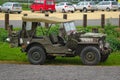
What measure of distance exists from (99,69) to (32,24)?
3604 mm

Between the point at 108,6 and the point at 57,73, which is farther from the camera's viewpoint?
the point at 108,6

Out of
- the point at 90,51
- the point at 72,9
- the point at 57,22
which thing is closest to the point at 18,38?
the point at 57,22

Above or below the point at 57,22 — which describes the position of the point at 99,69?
below

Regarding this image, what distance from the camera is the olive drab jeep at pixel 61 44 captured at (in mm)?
15812

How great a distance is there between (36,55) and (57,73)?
9.66ft

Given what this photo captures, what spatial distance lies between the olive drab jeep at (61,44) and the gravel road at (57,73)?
106 cm

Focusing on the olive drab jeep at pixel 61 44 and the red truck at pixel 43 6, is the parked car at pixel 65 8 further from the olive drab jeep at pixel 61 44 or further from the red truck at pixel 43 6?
the olive drab jeep at pixel 61 44

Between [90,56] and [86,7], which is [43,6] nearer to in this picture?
[86,7]

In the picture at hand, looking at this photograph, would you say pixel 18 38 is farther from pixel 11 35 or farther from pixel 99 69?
pixel 99 69

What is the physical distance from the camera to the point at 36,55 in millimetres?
16062

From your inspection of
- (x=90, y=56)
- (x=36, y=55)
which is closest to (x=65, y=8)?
(x=36, y=55)

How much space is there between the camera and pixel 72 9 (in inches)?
2542

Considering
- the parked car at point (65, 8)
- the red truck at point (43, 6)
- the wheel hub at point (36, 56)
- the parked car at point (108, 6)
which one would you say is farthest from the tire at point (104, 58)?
the parked car at point (108, 6)

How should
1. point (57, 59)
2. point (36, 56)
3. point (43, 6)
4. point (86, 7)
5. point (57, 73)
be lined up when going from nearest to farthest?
point (57, 73) < point (36, 56) < point (57, 59) < point (43, 6) < point (86, 7)
